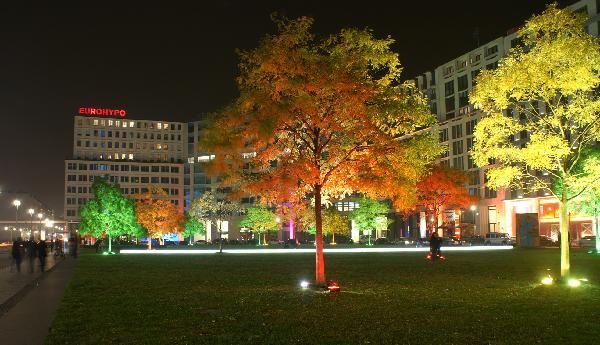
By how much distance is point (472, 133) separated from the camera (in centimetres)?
11956

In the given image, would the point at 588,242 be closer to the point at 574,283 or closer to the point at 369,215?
the point at 369,215

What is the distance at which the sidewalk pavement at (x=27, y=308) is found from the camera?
14.8 m

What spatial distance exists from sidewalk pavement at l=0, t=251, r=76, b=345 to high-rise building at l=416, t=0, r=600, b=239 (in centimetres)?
8656

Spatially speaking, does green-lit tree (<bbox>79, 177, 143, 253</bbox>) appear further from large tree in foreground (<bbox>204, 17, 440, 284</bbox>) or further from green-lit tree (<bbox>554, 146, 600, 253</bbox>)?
large tree in foreground (<bbox>204, 17, 440, 284</bbox>)

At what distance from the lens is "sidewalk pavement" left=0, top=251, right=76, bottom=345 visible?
14773 mm

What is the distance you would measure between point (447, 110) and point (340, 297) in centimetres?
11982

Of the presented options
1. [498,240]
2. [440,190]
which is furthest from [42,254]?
[498,240]

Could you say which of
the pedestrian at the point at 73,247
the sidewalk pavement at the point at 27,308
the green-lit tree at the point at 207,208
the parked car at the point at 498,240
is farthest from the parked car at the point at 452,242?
the sidewalk pavement at the point at 27,308

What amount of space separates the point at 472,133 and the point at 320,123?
99494mm

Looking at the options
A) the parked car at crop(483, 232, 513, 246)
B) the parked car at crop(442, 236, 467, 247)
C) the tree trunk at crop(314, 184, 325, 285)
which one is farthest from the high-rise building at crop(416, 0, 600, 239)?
the tree trunk at crop(314, 184, 325, 285)

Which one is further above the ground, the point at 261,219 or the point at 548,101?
the point at 548,101

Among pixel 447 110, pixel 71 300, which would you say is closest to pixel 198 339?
pixel 71 300

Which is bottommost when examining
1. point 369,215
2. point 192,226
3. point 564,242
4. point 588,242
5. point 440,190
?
point 588,242

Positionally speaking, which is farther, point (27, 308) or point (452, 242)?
point (452, 242)
